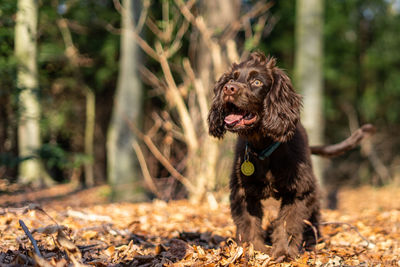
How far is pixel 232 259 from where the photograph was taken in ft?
8.95

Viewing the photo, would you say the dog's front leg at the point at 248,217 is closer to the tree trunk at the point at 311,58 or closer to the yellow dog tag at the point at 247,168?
the yellow dog tag at the point at 247,168

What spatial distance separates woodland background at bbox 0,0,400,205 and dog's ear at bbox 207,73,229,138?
2646 mm

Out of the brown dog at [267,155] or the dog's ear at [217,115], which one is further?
the dog's ear at [217,115]

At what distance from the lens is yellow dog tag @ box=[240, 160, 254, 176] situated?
3.36 meters

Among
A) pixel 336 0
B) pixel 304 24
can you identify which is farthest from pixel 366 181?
pixel 304 24

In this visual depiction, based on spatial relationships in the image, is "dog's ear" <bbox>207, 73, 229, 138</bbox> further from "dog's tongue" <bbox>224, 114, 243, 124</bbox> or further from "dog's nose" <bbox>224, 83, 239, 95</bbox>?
"dog's nose" <bbox>224, 83, 239, 95</bbox>

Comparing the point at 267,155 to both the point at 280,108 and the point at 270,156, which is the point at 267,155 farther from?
the point at 280,108

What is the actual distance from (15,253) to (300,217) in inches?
90.1

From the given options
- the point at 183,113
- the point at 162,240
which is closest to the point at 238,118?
the point at 162,240

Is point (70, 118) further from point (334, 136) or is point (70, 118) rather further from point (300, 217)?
point (300, 217)

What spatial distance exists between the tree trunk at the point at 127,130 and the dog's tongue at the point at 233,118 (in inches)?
191

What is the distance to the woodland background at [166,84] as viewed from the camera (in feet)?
21.6

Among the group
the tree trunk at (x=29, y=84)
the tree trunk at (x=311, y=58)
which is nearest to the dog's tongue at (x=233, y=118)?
the tree trunk at (x=29, y=84)

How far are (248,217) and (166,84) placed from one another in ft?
19.0
